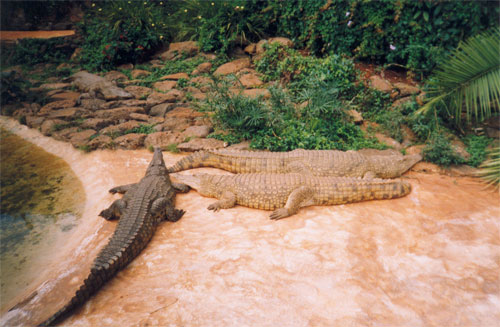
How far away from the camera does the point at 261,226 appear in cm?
361

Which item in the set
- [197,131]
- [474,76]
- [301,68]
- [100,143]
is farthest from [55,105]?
[474,76]

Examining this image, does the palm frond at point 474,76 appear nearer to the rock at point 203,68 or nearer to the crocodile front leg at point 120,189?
the crocodile front leg at point 120,189

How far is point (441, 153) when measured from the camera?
5.10 meters

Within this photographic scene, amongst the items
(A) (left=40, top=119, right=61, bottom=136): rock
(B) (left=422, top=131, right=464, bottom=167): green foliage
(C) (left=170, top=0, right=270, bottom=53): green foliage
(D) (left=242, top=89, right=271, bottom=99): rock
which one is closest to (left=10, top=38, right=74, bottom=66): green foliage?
(A) (left=40, top=119, right=61, bottom=136): rock

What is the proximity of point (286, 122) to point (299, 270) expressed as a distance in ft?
11.4

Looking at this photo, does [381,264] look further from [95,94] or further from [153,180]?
[95,94]

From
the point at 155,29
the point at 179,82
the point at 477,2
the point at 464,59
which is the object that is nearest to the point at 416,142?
the point at 464,59

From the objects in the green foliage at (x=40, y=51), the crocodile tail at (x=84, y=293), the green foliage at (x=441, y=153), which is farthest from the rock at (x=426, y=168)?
the green foliage at (x=40, y=51)

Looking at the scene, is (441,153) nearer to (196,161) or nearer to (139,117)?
(196,161)

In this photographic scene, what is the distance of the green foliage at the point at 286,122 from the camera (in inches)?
216

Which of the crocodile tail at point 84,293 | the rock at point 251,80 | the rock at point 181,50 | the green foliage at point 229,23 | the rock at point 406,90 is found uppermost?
the green foliage at point 229,23

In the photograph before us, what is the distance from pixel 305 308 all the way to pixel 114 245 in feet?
6.53

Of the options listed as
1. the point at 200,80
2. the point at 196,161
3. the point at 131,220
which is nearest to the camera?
the point at 131,220

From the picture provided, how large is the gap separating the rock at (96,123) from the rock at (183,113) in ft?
4.11
